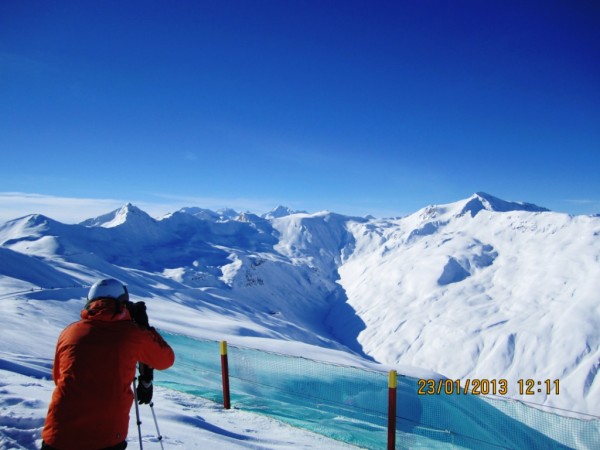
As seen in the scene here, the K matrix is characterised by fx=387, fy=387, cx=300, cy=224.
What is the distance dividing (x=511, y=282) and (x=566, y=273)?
56.7ft

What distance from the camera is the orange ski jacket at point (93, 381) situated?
3.21 meters

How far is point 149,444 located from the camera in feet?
18.5

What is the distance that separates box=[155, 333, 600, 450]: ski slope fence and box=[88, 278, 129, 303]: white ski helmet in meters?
5.66

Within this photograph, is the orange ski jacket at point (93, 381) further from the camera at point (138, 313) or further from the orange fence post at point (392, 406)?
the orange fence post at point (392, 406)

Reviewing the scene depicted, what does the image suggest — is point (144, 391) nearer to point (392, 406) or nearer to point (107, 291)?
point (107, 291)

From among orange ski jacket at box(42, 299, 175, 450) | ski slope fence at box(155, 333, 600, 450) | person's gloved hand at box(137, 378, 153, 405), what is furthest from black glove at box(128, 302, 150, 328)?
ski slope fence at box(155, 333, 600, 450)

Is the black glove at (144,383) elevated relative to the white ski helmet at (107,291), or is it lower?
lower

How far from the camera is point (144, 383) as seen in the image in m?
4.43

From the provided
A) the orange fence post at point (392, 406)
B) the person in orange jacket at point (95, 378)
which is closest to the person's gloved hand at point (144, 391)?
the person in orange jacket at point (95, 378)

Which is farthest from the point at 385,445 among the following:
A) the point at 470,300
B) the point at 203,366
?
the point at 470,300


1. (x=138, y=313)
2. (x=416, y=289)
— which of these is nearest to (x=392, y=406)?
(x=138, y=313)

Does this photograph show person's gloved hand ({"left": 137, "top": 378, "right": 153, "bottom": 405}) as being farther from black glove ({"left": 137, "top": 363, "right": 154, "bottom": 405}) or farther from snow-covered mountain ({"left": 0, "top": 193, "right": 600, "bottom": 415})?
snow-covered mountain ({"left": 0, "top": 193, "right": 600, "bottom": 415})

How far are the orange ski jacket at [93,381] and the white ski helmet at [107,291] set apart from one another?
4.9 inches

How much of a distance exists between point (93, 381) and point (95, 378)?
0.03m
